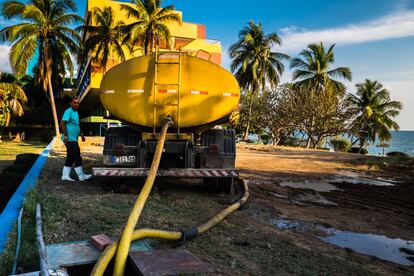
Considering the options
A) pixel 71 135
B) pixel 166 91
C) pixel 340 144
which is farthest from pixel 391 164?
pixel 340 144

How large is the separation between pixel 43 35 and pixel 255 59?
822 inches

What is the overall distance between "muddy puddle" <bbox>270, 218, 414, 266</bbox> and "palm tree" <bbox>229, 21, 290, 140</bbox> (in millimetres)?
33369

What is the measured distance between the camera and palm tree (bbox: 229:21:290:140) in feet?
130

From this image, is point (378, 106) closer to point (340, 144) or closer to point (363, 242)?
point (340, 144)

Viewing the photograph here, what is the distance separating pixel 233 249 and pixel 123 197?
277 cm

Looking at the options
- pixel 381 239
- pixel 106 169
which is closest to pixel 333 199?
pixel 381 239

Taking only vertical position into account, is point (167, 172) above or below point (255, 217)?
above

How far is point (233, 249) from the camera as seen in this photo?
4324 mm

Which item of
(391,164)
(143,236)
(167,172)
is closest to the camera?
(143,236)

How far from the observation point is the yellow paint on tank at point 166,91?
22.5 ft

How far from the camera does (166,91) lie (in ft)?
22.5

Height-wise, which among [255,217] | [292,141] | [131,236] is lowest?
[255,217]

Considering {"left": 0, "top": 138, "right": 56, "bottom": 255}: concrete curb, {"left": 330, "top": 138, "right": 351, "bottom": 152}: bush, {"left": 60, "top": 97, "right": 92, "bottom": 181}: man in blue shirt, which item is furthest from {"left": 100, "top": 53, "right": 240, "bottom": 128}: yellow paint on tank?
{"left": 330, "top": 138, "right": 351, "bottom": 152}: bush

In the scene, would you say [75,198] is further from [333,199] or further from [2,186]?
[333,199]
